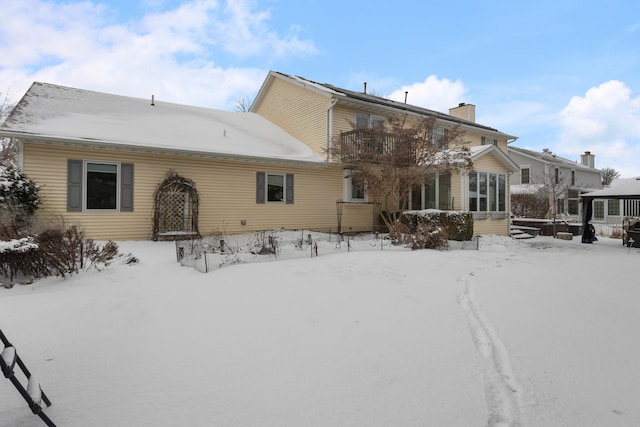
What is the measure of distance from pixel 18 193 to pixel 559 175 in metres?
36.8

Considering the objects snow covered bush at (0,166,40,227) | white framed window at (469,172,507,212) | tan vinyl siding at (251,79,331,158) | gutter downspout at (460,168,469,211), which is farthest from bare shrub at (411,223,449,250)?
snow covered bush at (0,166,40,227)

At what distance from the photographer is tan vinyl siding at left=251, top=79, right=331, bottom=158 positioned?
15883mm

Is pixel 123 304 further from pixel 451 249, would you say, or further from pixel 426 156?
pixel 426 156

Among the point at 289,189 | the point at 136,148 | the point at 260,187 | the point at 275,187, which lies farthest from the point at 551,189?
the point at 136,148

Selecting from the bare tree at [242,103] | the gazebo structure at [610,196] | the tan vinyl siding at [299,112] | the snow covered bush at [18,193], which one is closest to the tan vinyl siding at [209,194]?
the snow covered bush at [18,193]

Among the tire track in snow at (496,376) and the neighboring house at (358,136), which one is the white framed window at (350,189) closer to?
the neighboring house at (358,136)

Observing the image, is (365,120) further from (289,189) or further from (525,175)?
(525,175)

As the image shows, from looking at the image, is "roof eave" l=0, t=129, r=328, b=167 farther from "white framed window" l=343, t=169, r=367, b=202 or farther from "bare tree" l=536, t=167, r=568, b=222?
"bare tree" l=536, t=167, r=568, b=222

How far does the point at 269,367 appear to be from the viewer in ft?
9.77

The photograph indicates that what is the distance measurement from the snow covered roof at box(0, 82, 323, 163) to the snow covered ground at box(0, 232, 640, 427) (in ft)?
19.7

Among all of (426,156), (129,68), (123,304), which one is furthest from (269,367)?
(129,68)

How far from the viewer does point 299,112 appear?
17.3 metres

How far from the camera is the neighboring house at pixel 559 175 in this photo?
30.0 metres

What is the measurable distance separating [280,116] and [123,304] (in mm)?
15636
